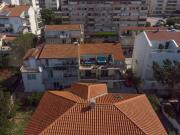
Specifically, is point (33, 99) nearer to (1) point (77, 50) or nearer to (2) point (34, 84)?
(2) point (34, 84)

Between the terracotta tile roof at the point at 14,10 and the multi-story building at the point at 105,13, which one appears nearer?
the terracotta tile roof at the point at 14,10

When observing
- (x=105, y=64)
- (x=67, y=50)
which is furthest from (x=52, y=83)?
(x=105, y=64)

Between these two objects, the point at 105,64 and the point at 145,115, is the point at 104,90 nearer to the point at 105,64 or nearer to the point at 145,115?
the point at 145,115

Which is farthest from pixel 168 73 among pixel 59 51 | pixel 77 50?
pixel 59 51

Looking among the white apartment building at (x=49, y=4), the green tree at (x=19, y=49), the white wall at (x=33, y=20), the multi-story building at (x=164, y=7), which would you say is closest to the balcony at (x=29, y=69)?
the green tree at (x=19, y=49)

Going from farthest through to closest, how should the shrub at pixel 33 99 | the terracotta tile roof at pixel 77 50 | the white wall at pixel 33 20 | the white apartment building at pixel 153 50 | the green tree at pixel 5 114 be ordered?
the white wall at pixel 33 20 → the terracotta tile roof at pixel 77 50 → the white apartment building at pixel 153 50 → the shrub at pixel 33 99 → the green tree at pixel 5 114

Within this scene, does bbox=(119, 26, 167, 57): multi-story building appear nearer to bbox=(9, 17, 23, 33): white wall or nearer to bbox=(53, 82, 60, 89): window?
bbox=(53, 82, 60, 89): window

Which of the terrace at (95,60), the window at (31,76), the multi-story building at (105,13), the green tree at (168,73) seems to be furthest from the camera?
the multi-story building at (105,13)

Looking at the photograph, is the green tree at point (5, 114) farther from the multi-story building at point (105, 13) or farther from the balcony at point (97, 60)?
the multi-story building at point (105, 13)
